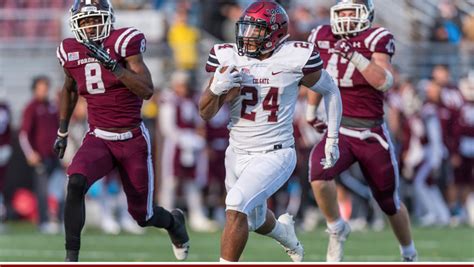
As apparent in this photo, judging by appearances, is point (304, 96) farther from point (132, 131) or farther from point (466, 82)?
point (132, 131)

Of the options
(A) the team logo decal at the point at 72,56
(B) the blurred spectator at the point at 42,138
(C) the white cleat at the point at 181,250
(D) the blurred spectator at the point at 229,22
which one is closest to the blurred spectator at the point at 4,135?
(B) the blurred spectator at the point at 42,138

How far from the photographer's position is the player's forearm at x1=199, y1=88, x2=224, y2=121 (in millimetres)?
7242

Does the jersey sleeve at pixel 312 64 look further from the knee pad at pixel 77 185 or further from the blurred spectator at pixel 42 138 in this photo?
the blurred spectator at pixel 42 138

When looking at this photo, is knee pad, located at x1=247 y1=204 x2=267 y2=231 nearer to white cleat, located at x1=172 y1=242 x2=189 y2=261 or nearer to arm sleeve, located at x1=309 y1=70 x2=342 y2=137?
arm sleeve, located at x1=309 y1=70 x2=342 y2=137

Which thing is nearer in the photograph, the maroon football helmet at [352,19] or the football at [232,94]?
the football at [232,94]

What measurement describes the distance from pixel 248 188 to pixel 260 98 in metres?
0.59

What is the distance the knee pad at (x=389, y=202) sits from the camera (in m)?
8.69

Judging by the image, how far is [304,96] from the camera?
574 inches

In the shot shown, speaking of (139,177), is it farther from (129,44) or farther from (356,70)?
(356,70)

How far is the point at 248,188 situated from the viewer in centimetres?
722

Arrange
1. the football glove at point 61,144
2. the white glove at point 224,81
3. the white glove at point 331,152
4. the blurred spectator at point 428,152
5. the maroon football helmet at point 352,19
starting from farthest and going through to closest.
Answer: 1. the blurred spectator at point 428,152
2. the maroon football helmet at point 352,19
3. the football glove at point 61,144
4. the white glove at point 331,152
5. the white glove at point 224,81

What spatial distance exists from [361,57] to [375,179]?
3.00 feet

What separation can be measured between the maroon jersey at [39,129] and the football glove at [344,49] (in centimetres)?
601

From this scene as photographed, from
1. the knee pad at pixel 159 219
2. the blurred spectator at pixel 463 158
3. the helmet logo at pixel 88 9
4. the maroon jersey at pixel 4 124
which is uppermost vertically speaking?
the helmet logo at pixel 88 9
